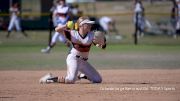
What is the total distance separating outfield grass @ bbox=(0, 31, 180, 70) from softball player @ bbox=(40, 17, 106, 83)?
3999 millimetres

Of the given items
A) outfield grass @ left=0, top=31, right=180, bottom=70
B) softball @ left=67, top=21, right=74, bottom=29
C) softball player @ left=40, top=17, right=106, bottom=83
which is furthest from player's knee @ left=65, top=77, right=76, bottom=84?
outfield grass @ left=0, top=31, right=180, bottom=70

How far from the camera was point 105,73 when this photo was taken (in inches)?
615

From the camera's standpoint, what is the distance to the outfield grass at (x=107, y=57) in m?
17.7

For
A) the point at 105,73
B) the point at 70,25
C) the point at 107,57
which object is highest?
the point at 70,25

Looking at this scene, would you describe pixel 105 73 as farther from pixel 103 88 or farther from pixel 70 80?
pixel 103 88

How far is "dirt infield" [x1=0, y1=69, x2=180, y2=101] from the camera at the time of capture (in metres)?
10.6

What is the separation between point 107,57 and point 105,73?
4939 millimetres

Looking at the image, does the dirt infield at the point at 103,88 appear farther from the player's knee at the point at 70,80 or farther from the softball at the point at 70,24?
the softball at the point at 70,24

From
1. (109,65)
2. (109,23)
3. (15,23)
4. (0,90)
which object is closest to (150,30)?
(109,23)

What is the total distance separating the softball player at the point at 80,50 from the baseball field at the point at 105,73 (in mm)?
226

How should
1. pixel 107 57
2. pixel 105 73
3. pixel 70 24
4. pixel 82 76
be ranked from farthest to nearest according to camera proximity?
pixel 107 57 < pixel 105 73 < pixel 82 76 < pixel 70 24

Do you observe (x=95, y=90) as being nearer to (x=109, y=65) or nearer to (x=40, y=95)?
(x=40, y=95)

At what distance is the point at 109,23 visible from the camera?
34.1 m

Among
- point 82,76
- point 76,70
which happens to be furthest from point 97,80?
point 76,70
